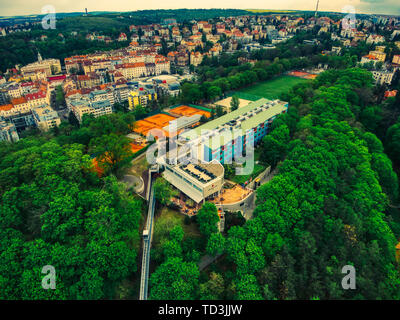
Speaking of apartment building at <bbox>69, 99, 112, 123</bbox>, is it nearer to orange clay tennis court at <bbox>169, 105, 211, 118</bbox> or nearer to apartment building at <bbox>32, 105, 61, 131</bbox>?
apartment building at <bbox>32, 105, 61, 131</bbox>

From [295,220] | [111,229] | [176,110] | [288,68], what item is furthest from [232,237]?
[288,68]

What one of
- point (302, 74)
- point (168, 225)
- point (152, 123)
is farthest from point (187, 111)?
point (302, 74)

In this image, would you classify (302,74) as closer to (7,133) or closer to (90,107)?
(90,107)

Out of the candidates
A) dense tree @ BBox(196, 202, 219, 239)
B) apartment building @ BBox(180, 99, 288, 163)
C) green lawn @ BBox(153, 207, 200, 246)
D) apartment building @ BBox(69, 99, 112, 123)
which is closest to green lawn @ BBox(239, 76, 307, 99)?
apartment building @ BBox(180, 99, 288, 163)

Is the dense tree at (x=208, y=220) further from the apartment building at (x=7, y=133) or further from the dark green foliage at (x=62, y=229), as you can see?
the apartment building at (x=7, y=133)

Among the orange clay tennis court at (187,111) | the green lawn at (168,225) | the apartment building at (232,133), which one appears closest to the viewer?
the green lawn at (168,225)

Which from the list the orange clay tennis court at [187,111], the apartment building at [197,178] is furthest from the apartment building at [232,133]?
the orange clay tennis court at [187,111]
